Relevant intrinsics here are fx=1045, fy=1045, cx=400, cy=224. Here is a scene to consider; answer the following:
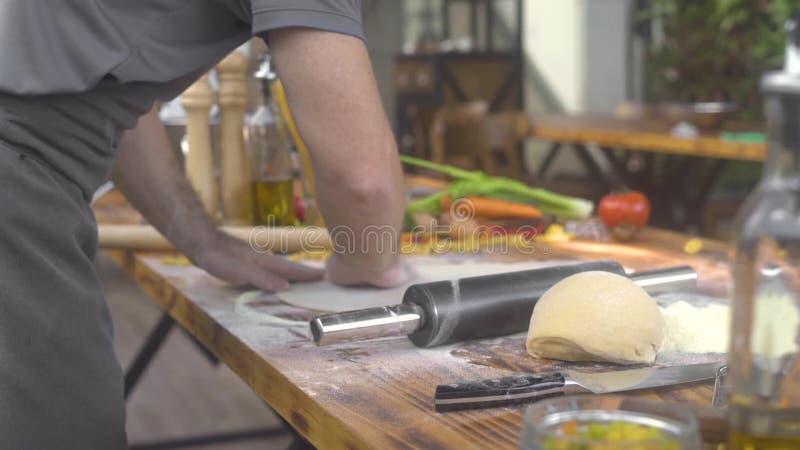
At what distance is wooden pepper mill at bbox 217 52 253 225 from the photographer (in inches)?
74.5

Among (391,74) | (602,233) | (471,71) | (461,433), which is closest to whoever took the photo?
(461,433)

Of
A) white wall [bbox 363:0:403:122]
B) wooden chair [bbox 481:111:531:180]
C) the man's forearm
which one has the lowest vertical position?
wooden chair [bbox 481:111:531:180]

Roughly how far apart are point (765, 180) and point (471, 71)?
7877 millimetres

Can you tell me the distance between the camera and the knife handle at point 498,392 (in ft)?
2.83

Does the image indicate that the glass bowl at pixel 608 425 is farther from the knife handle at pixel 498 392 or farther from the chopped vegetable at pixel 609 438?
the knife handle at pixel 498 392

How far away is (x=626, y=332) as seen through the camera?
0.97 metres

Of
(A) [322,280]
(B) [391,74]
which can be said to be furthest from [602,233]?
(B) [391,74]

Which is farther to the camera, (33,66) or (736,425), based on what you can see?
(33,66)

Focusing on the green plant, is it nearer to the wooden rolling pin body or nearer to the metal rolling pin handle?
the wooden rolling pin body

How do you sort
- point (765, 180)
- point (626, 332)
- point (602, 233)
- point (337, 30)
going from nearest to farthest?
1. point (765, 180)
2. point (626, 332)
3. point (337, 30)
4. point (602, 233)

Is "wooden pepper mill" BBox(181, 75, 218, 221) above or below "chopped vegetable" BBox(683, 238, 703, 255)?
above

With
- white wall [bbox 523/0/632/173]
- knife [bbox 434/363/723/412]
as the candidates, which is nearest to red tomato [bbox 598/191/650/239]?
knife [bbox 434/363/723/412]

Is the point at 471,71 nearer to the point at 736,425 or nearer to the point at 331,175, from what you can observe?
the point at 331,175

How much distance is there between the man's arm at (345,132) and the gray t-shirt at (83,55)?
0.03 m
